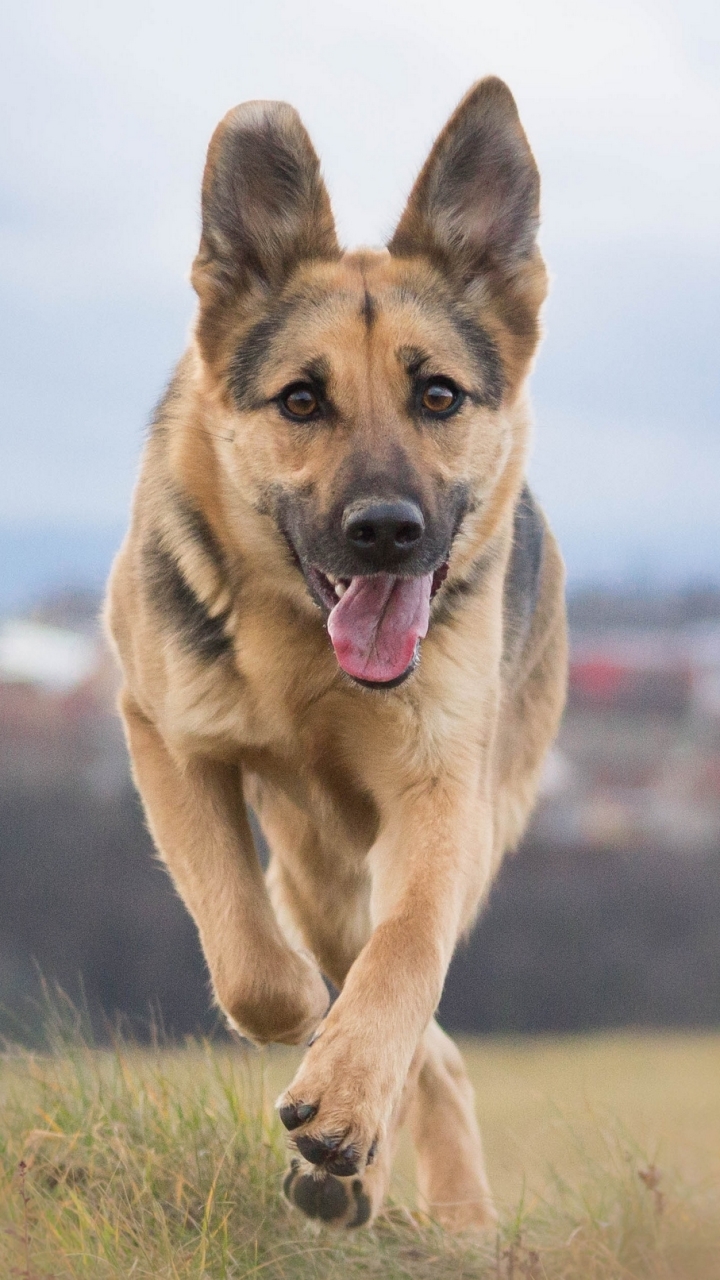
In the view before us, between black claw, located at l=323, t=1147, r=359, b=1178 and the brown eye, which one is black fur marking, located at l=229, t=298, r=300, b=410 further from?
black claw, located at l=323, t=1147, r=359, b=1178

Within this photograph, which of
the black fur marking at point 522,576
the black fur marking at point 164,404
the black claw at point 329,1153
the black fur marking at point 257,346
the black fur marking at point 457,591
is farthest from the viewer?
the black fur marking at point 522,576

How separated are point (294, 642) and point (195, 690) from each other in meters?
0.37

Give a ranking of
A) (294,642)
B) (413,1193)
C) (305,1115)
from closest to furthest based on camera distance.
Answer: (305,1115)
(294,642)
(413,1193)

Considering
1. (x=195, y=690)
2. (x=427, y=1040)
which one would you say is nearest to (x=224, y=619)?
(x=195, y=690)

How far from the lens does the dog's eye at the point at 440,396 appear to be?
499cm

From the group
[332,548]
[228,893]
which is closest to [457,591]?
[332,548]

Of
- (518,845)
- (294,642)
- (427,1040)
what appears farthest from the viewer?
(518,845)

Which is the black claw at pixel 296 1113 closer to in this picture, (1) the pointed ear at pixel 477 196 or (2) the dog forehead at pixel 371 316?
(2) the dog forehead at pixel 371 316

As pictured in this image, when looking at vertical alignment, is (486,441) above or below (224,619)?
above

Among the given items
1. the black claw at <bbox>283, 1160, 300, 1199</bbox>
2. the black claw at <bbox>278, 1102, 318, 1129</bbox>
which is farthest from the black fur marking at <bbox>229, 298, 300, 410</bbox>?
the black claw at <bbox>283, 1160, 300, 1199</bbox>

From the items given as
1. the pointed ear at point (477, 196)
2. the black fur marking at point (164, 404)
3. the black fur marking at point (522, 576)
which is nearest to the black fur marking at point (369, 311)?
the pointed ear at point (477, 196)

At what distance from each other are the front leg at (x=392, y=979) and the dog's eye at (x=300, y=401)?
127 cm

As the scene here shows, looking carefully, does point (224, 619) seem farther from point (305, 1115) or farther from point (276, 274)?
point (305, 1115)

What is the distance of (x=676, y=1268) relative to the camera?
4.79 metres
